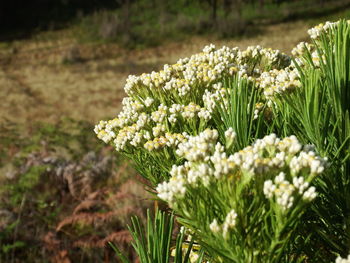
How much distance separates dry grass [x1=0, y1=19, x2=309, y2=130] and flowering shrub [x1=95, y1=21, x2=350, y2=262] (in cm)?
1302

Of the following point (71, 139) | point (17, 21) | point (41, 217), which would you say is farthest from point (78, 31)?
point (41, 217)

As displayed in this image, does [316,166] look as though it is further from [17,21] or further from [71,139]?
[17,21]

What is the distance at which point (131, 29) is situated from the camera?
98.3 feet

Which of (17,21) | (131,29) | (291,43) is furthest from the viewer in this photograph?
(17,21)

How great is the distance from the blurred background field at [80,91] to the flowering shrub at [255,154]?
1.63ft

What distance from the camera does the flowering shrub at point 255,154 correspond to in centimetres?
128

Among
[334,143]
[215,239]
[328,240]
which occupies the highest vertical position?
[334,143]

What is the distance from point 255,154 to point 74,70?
73.2ft

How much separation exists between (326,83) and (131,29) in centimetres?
2932

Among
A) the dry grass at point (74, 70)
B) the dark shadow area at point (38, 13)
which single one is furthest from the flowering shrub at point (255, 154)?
the dark shadow area at point (38, 13)

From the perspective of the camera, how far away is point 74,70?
Answer: 22.7 m

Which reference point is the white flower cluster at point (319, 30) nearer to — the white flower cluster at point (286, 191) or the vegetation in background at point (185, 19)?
the white flower cluster at point (286, 191)

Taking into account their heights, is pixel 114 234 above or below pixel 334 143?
below

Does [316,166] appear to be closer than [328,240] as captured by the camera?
Yes
